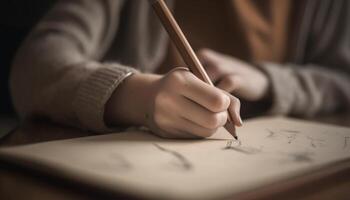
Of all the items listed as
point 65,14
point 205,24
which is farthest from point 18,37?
point 205,24

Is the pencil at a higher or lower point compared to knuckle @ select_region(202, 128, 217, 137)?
higher

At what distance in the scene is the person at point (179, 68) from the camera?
444 millimetres

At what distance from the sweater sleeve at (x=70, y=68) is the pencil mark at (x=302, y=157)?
0.20 meters

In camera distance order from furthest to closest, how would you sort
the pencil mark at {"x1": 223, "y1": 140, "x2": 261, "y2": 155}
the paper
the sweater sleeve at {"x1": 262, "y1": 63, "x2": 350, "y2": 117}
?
the sweater sleeve at {"x1": 262, "y1": 63, "x2": 350, "y2": 117}, the pencil mark at {"x1": 223, "y1": 140, "x2": 261, "y2": 155}, the paper

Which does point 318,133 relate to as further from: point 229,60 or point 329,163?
point 229,60

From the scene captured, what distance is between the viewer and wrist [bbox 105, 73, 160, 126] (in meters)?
0.47

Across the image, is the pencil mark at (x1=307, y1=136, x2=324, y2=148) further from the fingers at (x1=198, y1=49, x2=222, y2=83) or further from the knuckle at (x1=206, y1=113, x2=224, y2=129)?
the fingers at (x1=198, y1=49, x2=222, y2=83)

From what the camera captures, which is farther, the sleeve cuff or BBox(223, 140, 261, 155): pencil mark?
the sleeve cuff

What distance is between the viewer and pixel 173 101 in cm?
44

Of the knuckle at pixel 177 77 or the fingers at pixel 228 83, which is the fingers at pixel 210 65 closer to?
the fingers at pixel 228 83

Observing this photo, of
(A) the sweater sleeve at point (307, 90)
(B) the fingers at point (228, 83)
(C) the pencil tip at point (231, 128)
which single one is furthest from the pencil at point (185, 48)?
(A) the sweater sleeve at point (307, 90)

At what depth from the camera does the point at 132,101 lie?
0.49m

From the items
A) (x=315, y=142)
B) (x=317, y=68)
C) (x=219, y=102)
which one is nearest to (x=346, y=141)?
(x=315, y=142)

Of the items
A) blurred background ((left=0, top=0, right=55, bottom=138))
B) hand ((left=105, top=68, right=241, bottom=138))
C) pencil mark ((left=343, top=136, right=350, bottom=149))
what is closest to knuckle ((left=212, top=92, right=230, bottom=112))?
hand ((left=105, top=68, right=241, bottom=138))
